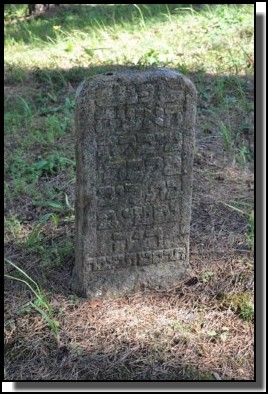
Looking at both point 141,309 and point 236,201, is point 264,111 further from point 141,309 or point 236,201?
point 141,309

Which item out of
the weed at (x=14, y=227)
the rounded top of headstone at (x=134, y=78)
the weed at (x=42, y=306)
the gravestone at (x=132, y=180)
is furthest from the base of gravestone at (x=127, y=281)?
the rounded top of headstone at (x=134, y=78)

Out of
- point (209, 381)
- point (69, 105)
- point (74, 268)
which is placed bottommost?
point (209, 381)

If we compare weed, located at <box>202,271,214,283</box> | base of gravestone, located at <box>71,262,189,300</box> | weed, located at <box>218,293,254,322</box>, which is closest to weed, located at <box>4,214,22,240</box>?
base of gravestone, located at <box>71,262,189,300</box>

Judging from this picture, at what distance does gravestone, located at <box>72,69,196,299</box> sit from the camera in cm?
293

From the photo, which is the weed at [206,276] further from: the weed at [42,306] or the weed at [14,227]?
the weed at [14,227]

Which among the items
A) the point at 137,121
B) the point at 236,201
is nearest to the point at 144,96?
the point at 137,121

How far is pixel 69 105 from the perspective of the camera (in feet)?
17.7

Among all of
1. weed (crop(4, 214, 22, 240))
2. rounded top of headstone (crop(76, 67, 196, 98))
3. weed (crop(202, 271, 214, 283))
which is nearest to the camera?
rounded top of headstone (crop(76, 67, 196, 98))

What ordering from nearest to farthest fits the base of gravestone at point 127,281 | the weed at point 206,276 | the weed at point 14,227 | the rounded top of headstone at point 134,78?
the rounded top of headstone at point 134,78
the base of gravestone at point 127,281
the weed at point 206,276
the weed at point 14,227

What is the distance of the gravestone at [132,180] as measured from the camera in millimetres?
2926

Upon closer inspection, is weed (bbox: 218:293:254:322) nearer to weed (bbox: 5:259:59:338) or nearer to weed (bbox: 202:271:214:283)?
weed (bbox: 202:271:214:283)

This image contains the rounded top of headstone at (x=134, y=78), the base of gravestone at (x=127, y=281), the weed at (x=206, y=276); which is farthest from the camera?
the weed at (x=206, y=276)

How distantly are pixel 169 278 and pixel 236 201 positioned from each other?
36.3 inches

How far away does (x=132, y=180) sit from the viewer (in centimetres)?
309
